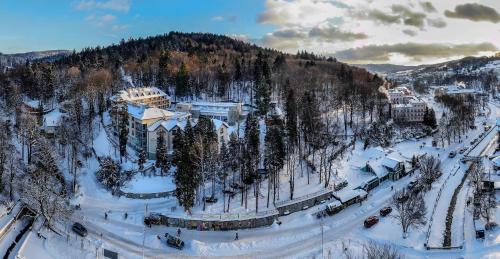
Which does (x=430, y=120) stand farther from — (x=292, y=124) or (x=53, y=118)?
(x=53, y=118)

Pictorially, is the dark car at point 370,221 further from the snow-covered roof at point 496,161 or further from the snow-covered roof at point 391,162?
the snow-covered roof at point 496,161

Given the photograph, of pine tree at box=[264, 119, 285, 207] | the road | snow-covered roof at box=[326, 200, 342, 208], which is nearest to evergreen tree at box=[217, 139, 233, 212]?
pine tree at box=[264, 119, 285, 207]

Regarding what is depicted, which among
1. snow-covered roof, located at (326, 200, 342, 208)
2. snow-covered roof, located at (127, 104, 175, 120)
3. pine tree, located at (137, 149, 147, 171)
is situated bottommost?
snow-covered roof, located at (326, 200, 342, 208)

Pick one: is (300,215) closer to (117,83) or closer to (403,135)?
(403,135)

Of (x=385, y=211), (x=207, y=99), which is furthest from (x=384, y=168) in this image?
(x=207, y=99)

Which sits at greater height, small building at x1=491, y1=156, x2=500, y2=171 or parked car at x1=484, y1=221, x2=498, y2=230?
small building at x1=491, y1=156, x2=500, y2=171

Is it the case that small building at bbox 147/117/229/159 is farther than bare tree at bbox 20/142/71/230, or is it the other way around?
small building at bbox 147/117/229/159

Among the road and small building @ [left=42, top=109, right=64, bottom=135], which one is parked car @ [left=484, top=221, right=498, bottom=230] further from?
small building @ [left=42, top=109, right=64, bottom=135]

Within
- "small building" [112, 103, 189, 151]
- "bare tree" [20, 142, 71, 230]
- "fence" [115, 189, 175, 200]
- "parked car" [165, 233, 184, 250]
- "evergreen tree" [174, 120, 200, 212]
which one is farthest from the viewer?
"small building" [112, 103, 189, 151]
